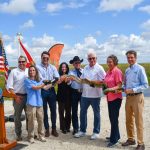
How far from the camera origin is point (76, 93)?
28.0 feet

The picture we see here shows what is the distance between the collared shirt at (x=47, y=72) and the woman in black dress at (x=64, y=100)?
1.01 feet

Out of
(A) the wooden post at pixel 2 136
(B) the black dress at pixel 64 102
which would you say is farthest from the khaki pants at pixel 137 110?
(A) the wooden post at pixel 2 136

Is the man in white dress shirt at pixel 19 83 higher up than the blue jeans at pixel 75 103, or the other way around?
the man in white dress shirt at pixel 19 83

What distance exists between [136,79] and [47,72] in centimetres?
225

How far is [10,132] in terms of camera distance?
9203 mm

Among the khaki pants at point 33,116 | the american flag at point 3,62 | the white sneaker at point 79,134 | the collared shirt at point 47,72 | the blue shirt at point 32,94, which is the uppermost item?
the american flag at point 3,62

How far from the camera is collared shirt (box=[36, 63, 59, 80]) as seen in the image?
8.19m

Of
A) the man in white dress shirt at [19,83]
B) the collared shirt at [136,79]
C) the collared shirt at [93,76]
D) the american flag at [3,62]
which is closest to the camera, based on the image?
the collared shirt at [136,79]

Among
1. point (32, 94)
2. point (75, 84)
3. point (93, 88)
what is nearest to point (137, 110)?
point (93, 88)

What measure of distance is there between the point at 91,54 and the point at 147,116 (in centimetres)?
443

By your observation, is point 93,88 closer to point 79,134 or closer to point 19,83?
point 79,134

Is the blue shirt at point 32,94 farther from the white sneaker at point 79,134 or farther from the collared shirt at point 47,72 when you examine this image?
the white sneaker at point 79,134

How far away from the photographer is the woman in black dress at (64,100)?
8.49 m

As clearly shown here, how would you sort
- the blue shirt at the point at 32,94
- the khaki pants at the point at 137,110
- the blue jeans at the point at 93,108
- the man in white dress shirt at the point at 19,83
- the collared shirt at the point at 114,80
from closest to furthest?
the khaki pants at the point at 137,110, the collared shirt at the point at 114,80, the blue shirt at the point at 32,94, the man in white dress shirt at the point at 19,83, the blue jeans at the point at 93,108
